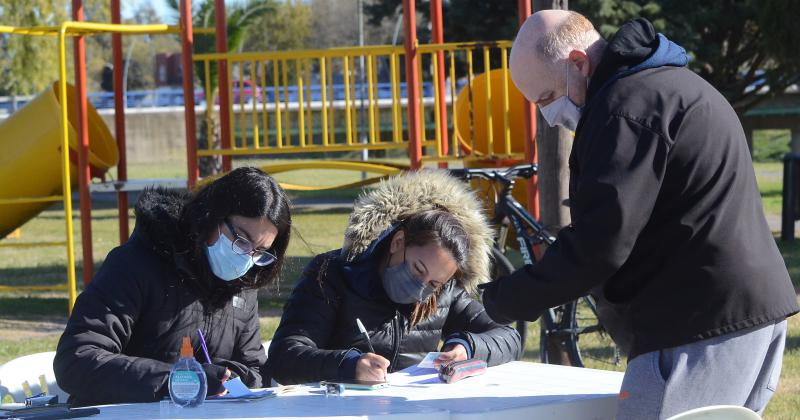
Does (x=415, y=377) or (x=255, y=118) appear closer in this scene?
(x=415, y=377)

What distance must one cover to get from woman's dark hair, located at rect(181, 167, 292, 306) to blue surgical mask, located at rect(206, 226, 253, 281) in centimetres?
2

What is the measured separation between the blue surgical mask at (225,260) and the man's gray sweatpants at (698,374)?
1307 millimetres

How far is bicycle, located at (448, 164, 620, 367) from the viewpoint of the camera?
21.7 ft

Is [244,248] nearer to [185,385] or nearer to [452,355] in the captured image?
[185,385]

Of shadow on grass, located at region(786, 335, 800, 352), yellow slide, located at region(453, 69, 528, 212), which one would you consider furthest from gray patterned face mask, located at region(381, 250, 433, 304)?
yellow slide, located at region(453, 69, 528, 212)

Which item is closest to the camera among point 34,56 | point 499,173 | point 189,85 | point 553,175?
point 553,175

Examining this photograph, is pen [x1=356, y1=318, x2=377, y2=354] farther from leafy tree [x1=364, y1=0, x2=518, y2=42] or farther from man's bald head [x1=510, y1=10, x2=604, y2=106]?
leafy tree [x1=364, y1=0, x2=518, y2=42]

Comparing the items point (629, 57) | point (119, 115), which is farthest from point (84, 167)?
point (629, 57)

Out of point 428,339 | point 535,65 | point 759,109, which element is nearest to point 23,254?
point 428,339

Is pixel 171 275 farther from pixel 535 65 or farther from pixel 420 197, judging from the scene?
pixel 535 65

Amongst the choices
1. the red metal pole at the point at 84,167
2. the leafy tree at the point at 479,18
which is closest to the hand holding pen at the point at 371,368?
the red metal pole at the point at 84,167

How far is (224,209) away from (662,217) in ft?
4.71

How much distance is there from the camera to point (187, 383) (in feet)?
9.99

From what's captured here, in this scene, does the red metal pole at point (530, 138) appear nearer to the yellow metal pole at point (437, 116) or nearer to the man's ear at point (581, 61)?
the yellow metal pole at point (437, 116)
